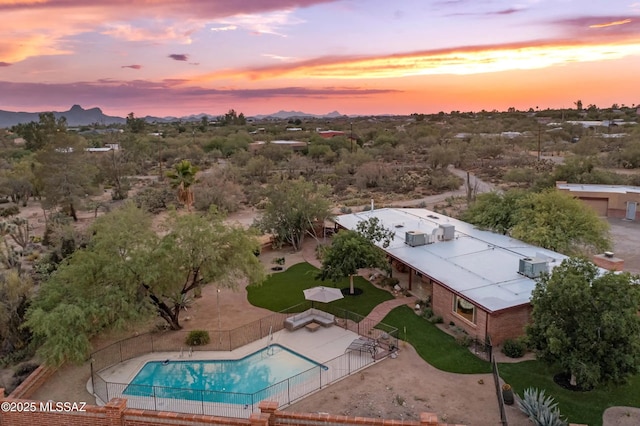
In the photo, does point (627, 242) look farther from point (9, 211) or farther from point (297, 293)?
point (9, 211)

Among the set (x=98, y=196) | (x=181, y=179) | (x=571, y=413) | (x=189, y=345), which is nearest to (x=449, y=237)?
(x=571, y=413)

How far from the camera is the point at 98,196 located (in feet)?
192

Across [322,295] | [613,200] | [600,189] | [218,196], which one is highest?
[600,189]

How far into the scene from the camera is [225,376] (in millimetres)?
18312

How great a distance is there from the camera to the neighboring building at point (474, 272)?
1933 centimetres

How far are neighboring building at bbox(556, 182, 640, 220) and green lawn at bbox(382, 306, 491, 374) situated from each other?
2742 cm

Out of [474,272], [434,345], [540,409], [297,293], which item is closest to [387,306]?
[434,345]

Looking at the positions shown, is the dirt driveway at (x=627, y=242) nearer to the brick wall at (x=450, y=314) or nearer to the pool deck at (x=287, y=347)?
the brick wall at (x=450, y=314)

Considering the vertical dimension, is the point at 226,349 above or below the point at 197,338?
below

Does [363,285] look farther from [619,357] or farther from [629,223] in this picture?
[629,223]

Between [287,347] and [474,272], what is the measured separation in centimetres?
969

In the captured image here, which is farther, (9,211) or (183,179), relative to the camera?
(9,211)

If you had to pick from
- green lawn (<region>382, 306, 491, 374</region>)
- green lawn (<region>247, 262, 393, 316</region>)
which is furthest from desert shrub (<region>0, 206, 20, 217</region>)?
green lawn (<region>382, 306, 491, 374</region>)

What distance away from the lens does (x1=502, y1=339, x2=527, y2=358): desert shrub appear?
18328 millimetres
